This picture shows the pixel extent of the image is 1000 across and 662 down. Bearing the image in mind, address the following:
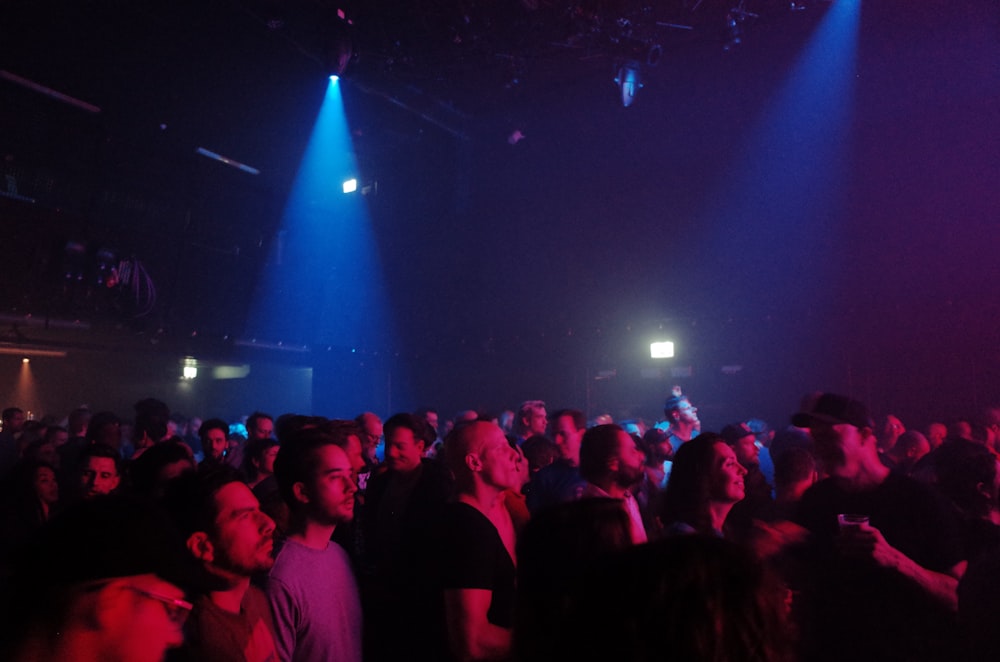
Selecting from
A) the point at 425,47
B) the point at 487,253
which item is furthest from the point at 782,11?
the point at 487,253

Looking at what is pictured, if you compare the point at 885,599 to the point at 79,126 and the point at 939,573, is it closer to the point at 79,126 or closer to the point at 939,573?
the point at 939,573

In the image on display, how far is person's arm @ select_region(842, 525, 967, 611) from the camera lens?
232 centimetres

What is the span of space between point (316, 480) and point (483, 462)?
629 mm

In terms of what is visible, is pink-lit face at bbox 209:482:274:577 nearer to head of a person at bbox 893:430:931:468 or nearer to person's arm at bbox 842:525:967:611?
person's arm at bbox 842:525:967:611

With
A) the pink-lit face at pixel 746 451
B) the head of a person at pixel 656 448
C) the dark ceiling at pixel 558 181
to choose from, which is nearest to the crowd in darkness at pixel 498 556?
the pink-lit face at pixel 746 451

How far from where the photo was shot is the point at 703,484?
2807mm

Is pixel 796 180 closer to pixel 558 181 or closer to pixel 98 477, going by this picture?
pixel 558 181

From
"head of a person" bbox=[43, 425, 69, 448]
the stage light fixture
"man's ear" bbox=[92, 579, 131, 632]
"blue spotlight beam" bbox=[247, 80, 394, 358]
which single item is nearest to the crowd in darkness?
"man's ear" bbox=[92, 579, 131, 632]

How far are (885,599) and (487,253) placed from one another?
11694 millimetres

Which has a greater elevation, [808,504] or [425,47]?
[425,47]

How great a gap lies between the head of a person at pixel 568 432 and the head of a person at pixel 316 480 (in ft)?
8.23

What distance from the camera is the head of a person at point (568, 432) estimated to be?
5.09m

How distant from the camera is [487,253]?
13758mm

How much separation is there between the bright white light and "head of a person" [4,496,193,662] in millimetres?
10897
